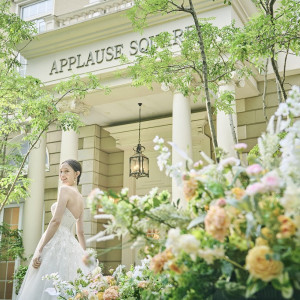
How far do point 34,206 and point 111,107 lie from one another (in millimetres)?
3491

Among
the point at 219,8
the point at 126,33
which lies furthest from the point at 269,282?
the point at 126,33

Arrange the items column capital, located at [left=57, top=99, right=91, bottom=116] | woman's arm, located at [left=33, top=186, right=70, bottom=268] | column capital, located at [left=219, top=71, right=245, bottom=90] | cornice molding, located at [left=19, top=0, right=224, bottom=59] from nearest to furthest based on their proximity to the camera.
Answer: woman's arm, located at [left=33, top=186, right=70, bottom=268] → column capital, located at [left=219, top=71, right=245, bottom=90] → cornice molding, located at [left=19, top=0, right=224, bottom=59] → column capital, located at [left=57, top=99, right=91, bottom=116]

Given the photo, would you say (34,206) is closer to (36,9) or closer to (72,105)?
(72,105)

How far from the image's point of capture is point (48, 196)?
12.9 meters

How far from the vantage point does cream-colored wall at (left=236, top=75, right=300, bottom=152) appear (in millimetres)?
10117

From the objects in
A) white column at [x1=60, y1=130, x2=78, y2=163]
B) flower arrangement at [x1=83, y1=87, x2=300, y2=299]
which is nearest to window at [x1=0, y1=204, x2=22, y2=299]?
white column at [x1=60, y1=130, x2=78, y2=163]

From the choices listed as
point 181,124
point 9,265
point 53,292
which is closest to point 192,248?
point 53,292

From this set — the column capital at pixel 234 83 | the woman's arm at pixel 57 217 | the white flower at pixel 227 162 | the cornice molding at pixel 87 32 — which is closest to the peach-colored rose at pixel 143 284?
the white flower at pixel 227 162

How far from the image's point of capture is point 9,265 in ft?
43.9

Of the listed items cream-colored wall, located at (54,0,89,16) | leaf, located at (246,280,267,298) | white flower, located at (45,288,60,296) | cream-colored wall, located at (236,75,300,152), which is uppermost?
cream-colored wall, located at (54,0,89,16)

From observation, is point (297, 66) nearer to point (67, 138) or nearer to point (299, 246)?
point (67, 138)

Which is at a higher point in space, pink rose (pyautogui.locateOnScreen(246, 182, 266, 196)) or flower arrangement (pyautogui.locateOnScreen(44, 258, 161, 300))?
pink rose (pyautogui.locateOnScreen(246, 182, 266, 196))

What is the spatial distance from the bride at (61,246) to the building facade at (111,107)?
3.13m

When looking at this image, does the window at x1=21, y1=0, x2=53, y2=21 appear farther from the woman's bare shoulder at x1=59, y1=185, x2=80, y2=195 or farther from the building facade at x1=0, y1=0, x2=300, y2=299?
the woman's bare shoulder at x1=59, y1=185, x2=80, y2=195
